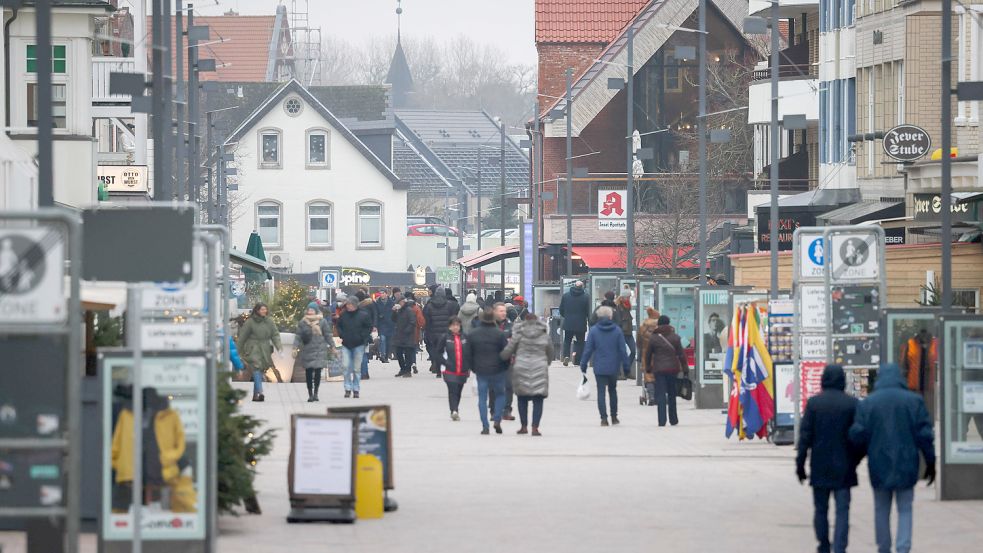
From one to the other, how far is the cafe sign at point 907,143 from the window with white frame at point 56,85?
14.1m

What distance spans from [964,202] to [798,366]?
916cm

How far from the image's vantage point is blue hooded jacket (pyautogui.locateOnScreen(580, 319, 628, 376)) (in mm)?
25875

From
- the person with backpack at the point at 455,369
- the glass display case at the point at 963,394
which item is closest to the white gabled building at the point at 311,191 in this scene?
the person with backpack at the point at 455,369

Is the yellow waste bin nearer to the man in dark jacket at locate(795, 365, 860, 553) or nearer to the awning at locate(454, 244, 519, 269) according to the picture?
the man in dark jacket at locate(795, 365, 860, 553)

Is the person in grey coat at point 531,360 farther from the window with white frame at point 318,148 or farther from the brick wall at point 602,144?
the window with white frame at point 318,148

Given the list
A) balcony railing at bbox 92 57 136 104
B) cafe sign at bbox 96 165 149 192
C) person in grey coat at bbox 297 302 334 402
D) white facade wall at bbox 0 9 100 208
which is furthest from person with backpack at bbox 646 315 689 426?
cafe sign at bbox 96 165 149 192

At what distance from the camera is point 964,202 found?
1187 inches

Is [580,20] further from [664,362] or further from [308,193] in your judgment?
[664,362]

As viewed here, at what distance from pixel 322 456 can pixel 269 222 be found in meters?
73.7

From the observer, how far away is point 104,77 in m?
40.9

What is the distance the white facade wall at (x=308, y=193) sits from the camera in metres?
87.4

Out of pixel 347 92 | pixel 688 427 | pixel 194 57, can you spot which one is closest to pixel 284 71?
pixel 347 92

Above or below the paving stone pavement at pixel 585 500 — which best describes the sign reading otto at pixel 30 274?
above

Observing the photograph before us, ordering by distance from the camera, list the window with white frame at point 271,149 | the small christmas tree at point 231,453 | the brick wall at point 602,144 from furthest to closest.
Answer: the window with white frame at point 271,149 → the brick wall at point 602,144 → the small christmas tree at point 231,453
